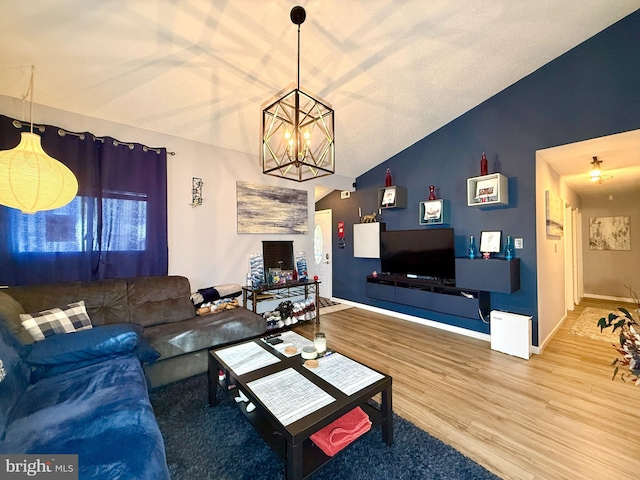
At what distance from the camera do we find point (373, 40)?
231cm

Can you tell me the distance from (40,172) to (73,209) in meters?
0.73

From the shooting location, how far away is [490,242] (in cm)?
321

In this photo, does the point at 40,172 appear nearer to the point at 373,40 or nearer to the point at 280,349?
the point at 280,349

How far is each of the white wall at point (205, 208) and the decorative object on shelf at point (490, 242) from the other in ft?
9.75

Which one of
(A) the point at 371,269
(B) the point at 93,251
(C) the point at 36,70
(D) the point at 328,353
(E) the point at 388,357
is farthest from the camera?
(A) the point at 371,269

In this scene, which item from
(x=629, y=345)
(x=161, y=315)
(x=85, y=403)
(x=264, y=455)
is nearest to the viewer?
(x=629, y=345)

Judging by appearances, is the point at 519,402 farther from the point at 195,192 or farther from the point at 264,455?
the point at 195,192

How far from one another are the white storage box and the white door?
3138mm

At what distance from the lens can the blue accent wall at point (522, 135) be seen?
2424mm

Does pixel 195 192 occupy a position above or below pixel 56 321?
above

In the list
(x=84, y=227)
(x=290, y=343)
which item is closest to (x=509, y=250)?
(x=290, y=343)

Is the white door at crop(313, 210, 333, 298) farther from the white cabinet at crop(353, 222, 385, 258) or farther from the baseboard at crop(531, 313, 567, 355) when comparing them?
the baseboard at crop(531, 313, 567, 355)

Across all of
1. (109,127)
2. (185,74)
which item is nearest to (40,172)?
(109,127)

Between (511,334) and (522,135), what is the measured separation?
229 cm
